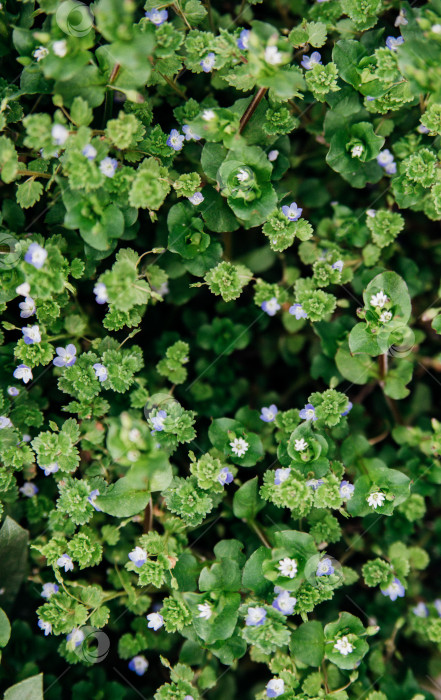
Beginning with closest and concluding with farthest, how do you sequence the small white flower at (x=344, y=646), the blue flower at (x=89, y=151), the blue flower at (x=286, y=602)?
1. the blue flower at (x=89, y=151)
2. the blue flower at (x=286, y=602)
3. the small white flower at (x=344, y=646)

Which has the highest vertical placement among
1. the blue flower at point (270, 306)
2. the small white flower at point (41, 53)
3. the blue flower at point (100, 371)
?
the small white flower at point (41, 53)

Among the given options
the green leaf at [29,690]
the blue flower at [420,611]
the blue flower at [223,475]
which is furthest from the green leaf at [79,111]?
the blue flower at [420,611]

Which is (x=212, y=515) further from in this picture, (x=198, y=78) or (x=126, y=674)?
(x=198, y=78)

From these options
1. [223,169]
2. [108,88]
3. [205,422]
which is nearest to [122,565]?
[205,422]

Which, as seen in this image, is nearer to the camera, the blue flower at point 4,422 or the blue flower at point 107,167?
the blue flower at point 107,167

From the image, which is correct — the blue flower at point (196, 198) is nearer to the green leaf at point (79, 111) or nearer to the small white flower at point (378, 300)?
the green leaf at point (79, 111)

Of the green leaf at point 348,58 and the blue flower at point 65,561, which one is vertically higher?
the green leaf at point 348,58

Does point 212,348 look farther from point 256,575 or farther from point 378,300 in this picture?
point 256,575
